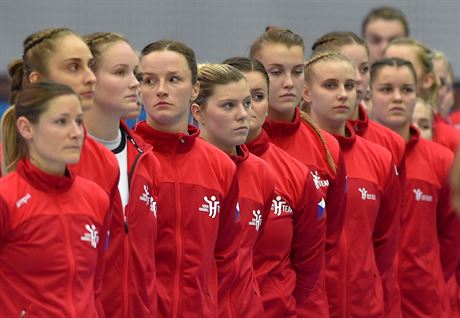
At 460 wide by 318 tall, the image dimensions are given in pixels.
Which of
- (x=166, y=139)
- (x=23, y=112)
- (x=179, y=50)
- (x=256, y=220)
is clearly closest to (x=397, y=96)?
(x=256, y=220)

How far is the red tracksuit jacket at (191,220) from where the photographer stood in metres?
6.26

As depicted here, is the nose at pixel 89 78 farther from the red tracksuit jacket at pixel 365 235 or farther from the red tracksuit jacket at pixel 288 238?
the red tracksuit jacket at pixel 365 235

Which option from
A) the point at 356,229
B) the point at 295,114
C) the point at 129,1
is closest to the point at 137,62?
the point at 295,114

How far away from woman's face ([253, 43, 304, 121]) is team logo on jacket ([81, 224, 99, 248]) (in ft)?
6.65

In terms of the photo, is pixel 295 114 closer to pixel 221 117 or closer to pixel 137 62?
pixel 221 117

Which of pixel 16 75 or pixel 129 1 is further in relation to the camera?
pixel 129 1

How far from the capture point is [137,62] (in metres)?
6.16

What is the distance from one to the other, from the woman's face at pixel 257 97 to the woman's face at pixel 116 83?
1.03 m

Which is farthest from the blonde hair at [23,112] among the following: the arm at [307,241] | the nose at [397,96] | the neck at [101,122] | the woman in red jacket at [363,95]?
the nose at [397,96]

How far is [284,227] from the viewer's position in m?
7.10

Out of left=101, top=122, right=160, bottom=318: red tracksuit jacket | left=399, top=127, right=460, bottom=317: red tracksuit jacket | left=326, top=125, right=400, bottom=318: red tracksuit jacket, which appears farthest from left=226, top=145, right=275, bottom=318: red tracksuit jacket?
left=399, top=127, right=460, bottom=317: red tracksuit jacket

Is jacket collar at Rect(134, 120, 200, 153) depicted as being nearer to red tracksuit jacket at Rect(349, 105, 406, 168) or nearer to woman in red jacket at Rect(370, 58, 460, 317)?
red tracksuit jacket at Rect(349, 105, 406, 168)

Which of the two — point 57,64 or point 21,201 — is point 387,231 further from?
point 21,201

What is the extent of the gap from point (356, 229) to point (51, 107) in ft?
9.14
